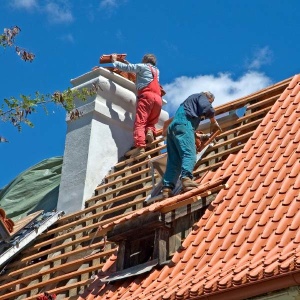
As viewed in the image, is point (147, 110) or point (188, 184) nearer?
point (188, 184)

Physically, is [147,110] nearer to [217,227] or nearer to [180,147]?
[180,147]

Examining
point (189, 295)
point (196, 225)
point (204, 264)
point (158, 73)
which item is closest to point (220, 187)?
point (196, 225)

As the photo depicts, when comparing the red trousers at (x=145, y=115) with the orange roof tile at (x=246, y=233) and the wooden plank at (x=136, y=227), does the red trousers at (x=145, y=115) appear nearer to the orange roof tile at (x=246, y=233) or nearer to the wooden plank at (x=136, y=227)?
the orange roof tile at (x=246, y=233)

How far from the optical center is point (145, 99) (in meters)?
13.4

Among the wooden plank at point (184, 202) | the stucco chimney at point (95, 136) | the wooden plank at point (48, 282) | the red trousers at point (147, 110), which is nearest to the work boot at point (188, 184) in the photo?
the wooden plank at point (184, 202)

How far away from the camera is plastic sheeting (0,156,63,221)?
14398 millimetres

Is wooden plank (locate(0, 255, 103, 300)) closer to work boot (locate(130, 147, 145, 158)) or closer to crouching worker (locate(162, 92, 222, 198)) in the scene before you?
crouching worker (locate(162, 92, 222, 198))

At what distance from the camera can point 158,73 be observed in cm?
1387

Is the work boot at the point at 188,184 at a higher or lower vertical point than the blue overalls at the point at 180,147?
lower

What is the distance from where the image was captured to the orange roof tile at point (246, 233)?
707 centimetres

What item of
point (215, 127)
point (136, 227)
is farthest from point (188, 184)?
point (215, 127)

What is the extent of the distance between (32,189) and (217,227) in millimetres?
6659

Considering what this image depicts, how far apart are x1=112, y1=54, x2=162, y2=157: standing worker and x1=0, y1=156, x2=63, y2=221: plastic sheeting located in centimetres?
179

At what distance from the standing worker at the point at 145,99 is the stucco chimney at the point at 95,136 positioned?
13.4 inches
